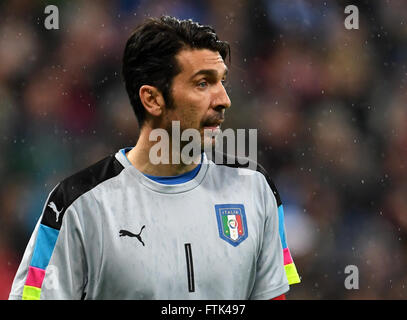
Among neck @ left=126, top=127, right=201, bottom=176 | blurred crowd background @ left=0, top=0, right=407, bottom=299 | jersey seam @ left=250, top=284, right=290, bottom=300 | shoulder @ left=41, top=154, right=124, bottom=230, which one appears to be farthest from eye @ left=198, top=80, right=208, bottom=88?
blurred crowd background @ left=0, top=0, right=407, bottom=299

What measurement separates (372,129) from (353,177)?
448 mm

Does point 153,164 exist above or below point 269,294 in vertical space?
above

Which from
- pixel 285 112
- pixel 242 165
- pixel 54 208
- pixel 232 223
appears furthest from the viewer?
pixel 285 112

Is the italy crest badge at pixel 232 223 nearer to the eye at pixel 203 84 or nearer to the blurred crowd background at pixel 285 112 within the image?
the eye at pixel 203 84

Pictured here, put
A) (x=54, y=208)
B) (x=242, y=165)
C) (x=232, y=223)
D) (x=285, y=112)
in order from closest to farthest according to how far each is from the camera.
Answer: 1. (x=54, y=208)
2. (x=232, y=223)
3. (x=242, y=165)
4. (x=285, y=112)

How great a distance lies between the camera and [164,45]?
8.75 feet

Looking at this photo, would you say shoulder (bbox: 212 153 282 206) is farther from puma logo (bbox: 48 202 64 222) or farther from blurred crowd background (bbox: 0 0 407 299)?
blurred crowd background (bbox: 0 0 407 299)

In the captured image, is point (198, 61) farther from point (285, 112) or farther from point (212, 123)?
point (285, 112)

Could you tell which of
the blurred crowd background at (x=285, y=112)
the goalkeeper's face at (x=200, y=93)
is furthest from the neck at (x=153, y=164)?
the blurred crowd background at (x=285, y=112)

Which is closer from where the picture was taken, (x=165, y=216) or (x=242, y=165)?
(x=165, y=216)

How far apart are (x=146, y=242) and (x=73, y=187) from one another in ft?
1.12

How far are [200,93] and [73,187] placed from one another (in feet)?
1.93

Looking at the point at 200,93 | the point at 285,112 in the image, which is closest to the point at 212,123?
the point at 200,93

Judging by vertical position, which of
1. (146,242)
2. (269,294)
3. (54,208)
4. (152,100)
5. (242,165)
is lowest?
(269,294)
